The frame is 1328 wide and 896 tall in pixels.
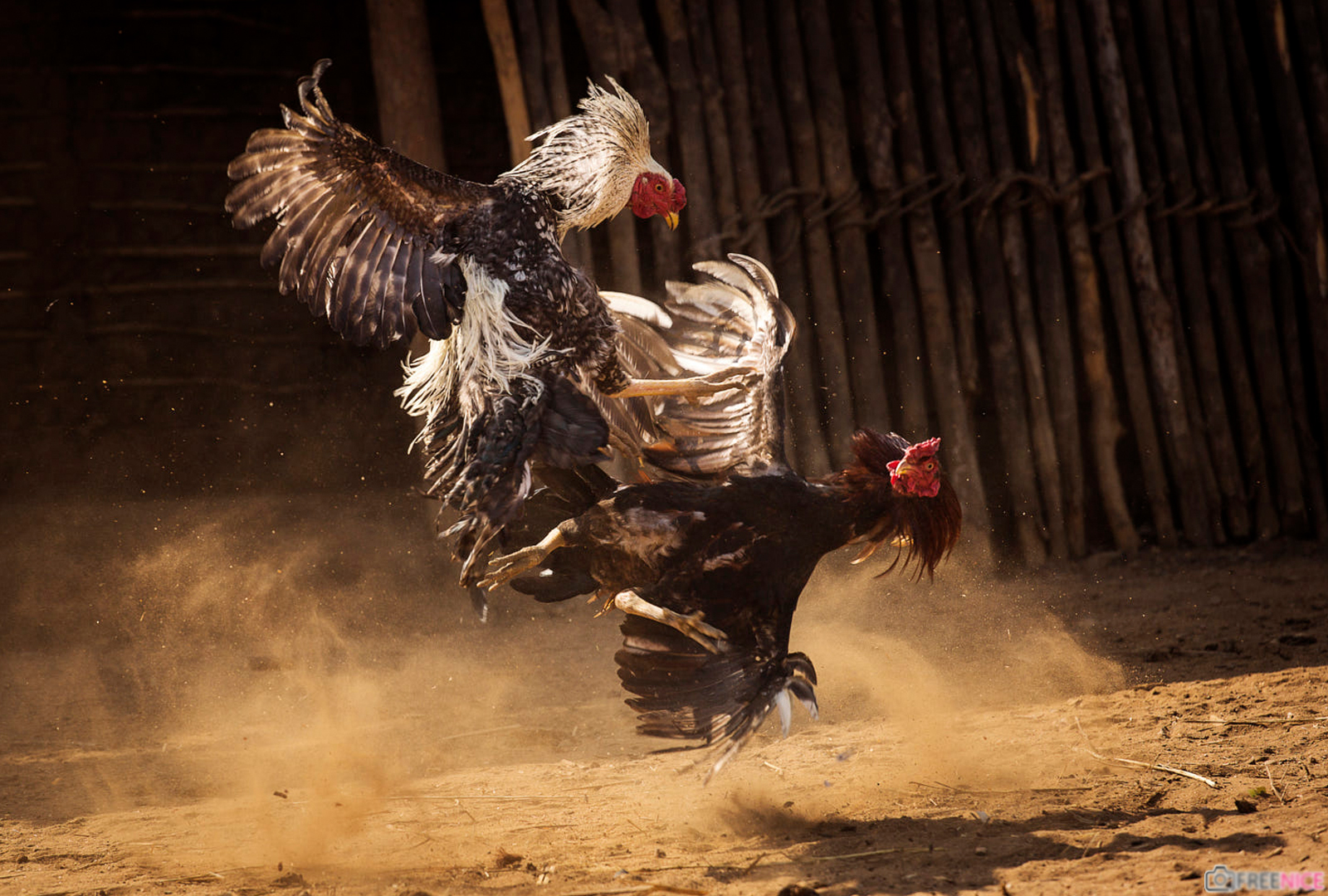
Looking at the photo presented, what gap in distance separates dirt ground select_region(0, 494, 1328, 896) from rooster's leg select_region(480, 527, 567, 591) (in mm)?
830

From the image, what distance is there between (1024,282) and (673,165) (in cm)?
234

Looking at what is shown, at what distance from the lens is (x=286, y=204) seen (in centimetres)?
340

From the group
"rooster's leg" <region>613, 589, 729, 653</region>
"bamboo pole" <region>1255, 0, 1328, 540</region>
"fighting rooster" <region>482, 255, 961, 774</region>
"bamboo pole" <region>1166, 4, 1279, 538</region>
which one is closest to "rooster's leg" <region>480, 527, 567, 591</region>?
"fighting rooster" <region>482, 255, 961, 774</region>

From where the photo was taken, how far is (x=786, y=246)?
6.33 m

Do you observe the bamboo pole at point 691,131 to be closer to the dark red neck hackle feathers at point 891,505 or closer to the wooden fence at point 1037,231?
the wooden fence at point 1037,231

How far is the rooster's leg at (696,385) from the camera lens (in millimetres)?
3713

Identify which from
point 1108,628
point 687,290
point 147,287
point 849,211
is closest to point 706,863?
point 687,290

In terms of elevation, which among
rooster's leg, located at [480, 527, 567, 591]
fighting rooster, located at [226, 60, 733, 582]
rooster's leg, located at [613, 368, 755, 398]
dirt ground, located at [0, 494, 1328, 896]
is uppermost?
fighting rooster, located at [226, 60, 733, 582]

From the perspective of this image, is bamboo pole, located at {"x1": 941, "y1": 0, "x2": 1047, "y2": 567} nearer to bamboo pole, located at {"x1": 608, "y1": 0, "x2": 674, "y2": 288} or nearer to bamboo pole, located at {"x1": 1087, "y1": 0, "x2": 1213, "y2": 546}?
bamboo pole, located at {"x1": 1087, "y1": 0, "x2": 1213, "y2": 546}

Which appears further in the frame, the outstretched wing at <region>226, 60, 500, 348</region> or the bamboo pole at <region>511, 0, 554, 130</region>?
the bamboo pole at <region>511, 0, 554, 130</region>

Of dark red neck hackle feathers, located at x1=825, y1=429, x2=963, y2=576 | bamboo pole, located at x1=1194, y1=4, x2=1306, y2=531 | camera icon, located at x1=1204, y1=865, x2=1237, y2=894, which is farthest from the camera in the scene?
bamboo pole, located at x1=1194, y1=4, x2=1306, y2=531

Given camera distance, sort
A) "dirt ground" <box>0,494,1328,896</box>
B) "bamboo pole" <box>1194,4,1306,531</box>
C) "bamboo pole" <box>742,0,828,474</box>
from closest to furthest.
Result: "dirt ground" <box>0,494,1328,896</box> < "bamboo pole" <box>742,0,828,474</box> < "bamboo pole" <box>1194,4,1306,531</box>

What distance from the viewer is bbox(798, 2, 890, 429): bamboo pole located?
21.0 feet

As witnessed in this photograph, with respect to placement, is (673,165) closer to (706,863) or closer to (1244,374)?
(1244,374)
